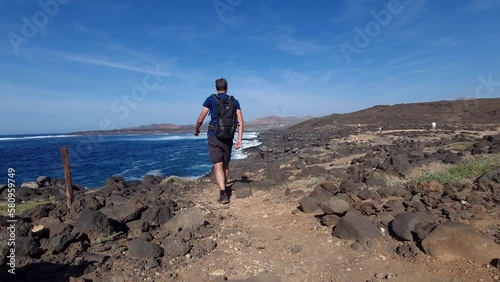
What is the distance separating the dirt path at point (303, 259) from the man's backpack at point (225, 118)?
158 centimetres

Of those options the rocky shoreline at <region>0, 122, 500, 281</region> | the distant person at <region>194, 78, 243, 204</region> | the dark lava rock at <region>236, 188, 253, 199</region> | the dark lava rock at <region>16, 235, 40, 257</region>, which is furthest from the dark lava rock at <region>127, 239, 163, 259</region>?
the dark lava rock at <region>236, 188, 253, 199</region>

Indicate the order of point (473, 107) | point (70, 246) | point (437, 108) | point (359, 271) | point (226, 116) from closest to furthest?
point (359, 271) < point (70, 246) < point (226, 116) < point (473, 107) < point (437, 108)

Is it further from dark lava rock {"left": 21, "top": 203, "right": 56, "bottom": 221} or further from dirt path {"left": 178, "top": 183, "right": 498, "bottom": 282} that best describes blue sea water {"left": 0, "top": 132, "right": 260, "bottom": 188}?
dirt path {"left": 178, "top": 183, "right": 498, "bottom": 282}

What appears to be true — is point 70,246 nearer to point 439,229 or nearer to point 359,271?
point 359,271

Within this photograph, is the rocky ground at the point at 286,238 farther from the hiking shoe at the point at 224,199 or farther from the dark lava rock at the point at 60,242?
the hiking shoe at the point at 224,199

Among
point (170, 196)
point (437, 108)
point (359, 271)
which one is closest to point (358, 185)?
point (359, 271)

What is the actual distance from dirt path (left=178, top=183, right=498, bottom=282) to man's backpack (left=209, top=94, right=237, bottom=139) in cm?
158

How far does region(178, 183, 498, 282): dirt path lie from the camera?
3314 millimetres

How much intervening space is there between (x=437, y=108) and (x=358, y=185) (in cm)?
5041

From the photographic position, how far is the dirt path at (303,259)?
130 inches

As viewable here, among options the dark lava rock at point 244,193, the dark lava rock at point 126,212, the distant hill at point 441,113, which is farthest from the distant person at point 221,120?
the distant hill at point 441,113

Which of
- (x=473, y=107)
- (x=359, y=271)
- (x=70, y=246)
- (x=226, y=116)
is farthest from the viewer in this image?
(x=473, y=107)

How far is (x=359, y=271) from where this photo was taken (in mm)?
3492

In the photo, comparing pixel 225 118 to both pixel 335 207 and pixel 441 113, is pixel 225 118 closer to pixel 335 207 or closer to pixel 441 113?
pixel 335 207
